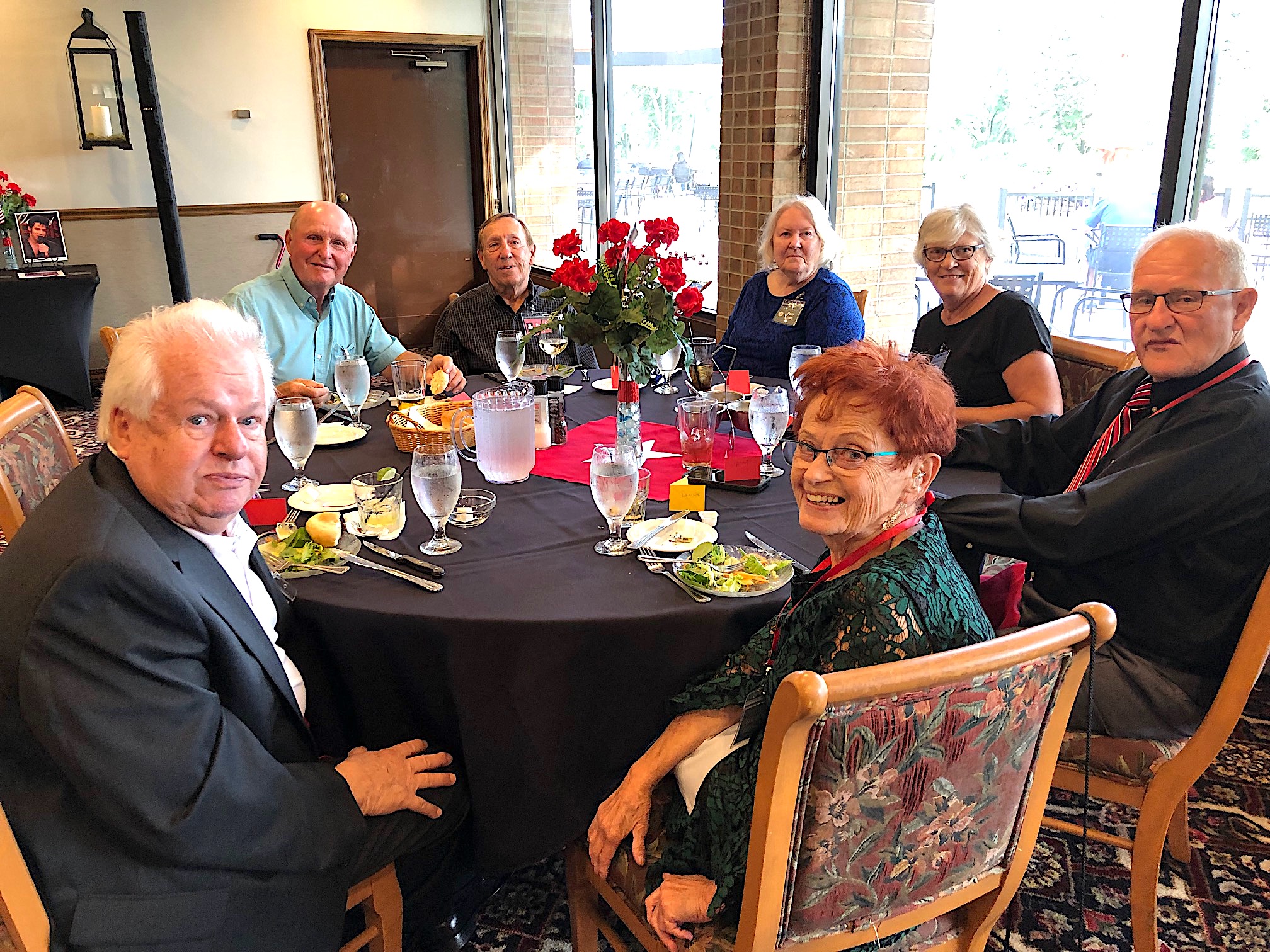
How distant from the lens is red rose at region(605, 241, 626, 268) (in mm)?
2135

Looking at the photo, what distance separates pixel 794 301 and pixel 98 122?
4800 millimetres

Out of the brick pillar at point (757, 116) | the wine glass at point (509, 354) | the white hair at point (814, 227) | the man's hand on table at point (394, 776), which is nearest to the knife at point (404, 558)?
the man's hand on table at point (394, 776)

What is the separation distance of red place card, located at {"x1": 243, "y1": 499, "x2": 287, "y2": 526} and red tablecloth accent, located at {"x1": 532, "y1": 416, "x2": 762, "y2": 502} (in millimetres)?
543

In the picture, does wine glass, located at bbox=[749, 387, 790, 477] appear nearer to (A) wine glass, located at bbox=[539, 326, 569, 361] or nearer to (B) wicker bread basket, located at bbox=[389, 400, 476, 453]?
(B) wicker bread basket, located at bbox=[389, 400, 476, 453]

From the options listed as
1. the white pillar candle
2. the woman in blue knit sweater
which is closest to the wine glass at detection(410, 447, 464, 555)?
the woman in blue knit sweater

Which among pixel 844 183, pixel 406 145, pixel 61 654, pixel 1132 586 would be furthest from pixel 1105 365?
pixel 406 145

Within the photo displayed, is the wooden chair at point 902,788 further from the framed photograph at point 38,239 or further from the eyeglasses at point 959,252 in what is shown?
the framed photograph at point 38,239

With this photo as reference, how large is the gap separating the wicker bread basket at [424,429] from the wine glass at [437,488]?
36 cm

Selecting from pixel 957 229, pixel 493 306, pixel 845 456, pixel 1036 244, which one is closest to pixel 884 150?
pixel 1036 244

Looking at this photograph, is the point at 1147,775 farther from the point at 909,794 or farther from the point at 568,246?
the point at 568,246

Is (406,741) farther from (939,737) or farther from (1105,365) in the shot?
(1105,365)

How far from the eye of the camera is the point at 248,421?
143 centimetres

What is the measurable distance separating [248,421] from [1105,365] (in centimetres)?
218

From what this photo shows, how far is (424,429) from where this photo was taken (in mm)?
2172
